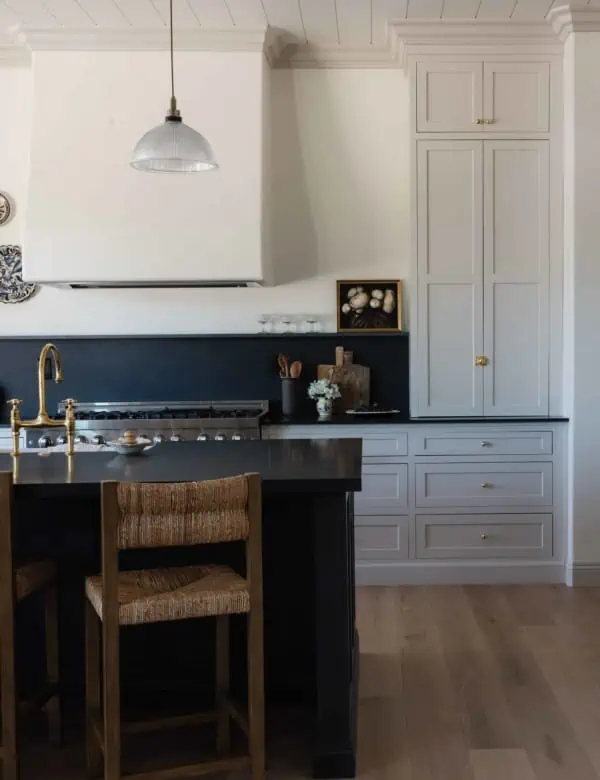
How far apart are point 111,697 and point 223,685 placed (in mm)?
522

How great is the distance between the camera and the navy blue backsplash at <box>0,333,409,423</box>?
498 centimetres

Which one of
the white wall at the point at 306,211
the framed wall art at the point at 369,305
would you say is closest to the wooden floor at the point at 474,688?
the framed wall art at the point at 369,305

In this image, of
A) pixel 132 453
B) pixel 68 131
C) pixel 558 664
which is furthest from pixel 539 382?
pixel 68 131

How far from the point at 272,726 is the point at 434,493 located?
75.9 inches

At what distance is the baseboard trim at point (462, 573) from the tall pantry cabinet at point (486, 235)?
809 mm

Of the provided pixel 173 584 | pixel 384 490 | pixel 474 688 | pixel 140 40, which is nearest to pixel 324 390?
pixel 384 490

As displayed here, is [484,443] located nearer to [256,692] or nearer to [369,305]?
[369,305]

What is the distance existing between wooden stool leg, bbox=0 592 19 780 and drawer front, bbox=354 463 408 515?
2389 mm

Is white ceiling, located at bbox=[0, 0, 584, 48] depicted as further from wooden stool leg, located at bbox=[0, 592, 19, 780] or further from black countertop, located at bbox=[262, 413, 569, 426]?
wooden stool leg, located at bbox=[0, 592, 19, 780]

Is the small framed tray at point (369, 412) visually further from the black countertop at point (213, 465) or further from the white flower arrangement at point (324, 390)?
the black countertop at point (213, 465)

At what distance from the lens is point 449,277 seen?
450cm

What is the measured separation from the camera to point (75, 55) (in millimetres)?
4469

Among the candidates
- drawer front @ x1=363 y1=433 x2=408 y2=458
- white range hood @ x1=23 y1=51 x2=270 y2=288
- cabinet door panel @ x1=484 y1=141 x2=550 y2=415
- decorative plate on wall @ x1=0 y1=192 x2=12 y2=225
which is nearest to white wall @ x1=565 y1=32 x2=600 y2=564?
cabinet door panel @ x1=484 y1=141 x2=550 y2=415

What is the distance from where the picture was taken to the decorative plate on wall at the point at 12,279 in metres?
4.96
